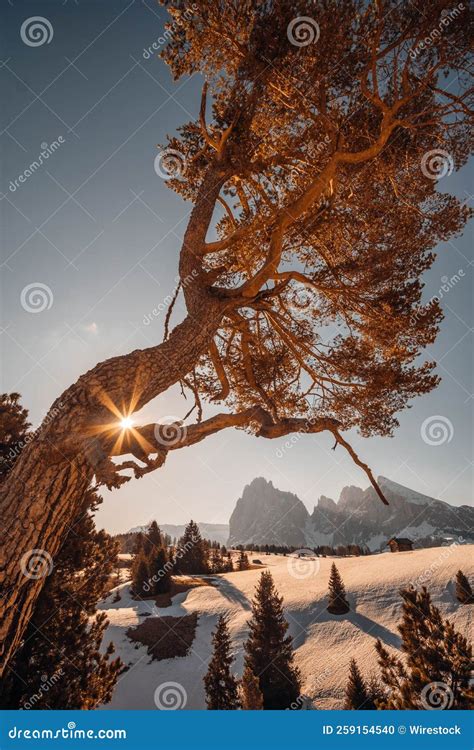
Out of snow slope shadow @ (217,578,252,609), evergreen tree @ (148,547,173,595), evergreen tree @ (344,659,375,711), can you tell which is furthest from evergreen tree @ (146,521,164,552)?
evergreen tree @ (344,659,375,711)

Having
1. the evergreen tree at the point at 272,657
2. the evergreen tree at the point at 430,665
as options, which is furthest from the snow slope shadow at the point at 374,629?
the evergreen tree at the point at 430,665

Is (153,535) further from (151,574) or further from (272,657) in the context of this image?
(272,657)

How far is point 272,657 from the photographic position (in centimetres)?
1658

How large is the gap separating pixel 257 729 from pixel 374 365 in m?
5.09

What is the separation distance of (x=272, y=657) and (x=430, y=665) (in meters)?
9.79

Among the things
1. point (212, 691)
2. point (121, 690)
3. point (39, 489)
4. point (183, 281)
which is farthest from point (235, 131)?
point (121, 690)

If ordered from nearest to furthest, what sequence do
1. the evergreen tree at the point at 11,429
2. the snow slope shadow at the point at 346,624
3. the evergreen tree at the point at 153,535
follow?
the evergreen tree at the point at 11,429 < the snow slope shadow at the point at 346,624 < the evergreen tree at the point at 153,535

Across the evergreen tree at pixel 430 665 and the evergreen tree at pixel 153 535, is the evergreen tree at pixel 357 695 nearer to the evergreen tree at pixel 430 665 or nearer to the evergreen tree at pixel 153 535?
the evergreen tree at pixel 430 665

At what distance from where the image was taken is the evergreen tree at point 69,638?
5.16 metres

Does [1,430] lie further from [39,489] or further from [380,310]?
[380,310]

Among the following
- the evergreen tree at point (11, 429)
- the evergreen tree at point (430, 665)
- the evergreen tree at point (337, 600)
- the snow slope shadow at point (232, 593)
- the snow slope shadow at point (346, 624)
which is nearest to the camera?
the evergreen tree at point (11, 429)

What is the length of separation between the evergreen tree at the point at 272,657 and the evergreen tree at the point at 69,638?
39.4ft

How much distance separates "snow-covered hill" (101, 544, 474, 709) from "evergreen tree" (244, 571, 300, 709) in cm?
90

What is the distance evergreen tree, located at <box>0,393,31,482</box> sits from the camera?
6297mm
